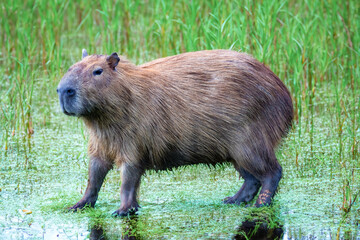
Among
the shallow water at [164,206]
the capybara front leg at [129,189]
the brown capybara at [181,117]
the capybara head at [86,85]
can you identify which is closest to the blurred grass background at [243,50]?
the shallow water at [164,206]

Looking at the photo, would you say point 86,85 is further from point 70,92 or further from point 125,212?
point 125,212

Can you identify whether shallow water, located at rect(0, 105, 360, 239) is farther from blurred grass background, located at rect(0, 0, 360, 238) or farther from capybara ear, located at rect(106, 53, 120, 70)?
capybara ear, located at rect(106, 53, 120, 70)

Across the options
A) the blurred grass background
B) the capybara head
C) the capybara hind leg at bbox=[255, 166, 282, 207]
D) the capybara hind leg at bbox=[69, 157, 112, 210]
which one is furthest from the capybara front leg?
the blurred grass background

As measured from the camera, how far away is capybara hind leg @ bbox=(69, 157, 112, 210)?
14.7 ft

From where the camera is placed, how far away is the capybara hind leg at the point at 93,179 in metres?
4.48

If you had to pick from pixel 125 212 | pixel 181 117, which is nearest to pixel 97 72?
pixel 181 117

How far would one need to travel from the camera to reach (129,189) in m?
4.35

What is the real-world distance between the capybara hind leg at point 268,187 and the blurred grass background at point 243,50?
43cm

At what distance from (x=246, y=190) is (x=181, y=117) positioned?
28.3 inches

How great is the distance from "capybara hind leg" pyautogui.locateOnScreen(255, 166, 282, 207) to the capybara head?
121cm

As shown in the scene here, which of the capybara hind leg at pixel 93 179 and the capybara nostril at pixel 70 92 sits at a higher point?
the capybara nostril at pixel 70 92

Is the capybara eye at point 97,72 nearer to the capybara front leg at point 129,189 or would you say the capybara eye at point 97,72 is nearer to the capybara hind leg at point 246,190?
the capybara front leg at point 129,189

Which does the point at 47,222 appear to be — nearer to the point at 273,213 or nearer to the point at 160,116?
the point at 160,116

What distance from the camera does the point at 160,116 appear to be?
14.5 feet
